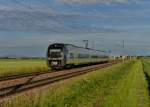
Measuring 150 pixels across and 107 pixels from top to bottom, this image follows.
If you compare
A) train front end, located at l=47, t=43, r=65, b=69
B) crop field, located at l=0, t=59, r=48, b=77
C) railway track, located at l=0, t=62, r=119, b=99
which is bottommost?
railway track, located at l=0, t=62, r=119, b=99

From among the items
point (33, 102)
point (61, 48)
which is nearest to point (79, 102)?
point (33, 102)

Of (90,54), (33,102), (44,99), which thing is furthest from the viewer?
(90,54)

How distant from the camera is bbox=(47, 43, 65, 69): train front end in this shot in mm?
49562

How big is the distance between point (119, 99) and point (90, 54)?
57407 millimetres

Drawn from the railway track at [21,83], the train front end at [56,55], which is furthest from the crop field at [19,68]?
the railway track at [21,83]

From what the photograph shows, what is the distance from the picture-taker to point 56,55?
164 ft

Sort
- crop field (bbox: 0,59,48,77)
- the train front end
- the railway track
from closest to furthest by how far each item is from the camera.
Answer: the railway track → crop field (bbox: 0,59,48,77) → the train front end

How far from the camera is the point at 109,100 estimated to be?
56.4 feet

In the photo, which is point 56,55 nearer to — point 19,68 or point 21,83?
point 19,68

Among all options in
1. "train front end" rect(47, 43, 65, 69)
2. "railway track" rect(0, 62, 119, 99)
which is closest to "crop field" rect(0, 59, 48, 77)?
"train front end" rect(47, 43, 65, 69)

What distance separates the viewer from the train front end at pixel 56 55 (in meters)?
49.6

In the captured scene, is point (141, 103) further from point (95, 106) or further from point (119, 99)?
point (95, 106)

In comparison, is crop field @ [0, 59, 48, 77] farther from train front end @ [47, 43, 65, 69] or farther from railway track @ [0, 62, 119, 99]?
railway track @ [0, 62, 119, 99]

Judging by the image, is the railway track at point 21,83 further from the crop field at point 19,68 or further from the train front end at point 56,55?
the train front end at point 56,55
